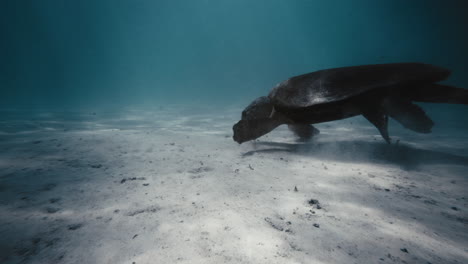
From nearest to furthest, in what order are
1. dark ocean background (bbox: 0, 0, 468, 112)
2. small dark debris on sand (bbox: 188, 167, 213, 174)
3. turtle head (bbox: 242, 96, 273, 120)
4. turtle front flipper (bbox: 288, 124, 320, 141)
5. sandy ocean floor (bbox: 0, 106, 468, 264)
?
sandy ocean floor (bbox: 0, 106, 468, 264) → small dark debris on sand (bbox: 188, 167, 213, 174) → turtle head (bbox: 242, 96, 273, 120) → turtle front flipper (bbox: 288, 124, 320, 141) → dark ocean background (bbox: 0, 0, 468, 112)

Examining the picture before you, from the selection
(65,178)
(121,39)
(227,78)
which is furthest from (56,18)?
(65,178)

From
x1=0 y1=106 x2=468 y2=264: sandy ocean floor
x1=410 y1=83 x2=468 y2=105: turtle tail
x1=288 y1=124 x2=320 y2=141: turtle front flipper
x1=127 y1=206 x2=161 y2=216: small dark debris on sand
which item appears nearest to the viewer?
x1=0 y1=106 x2=468 y2=264: sandy ocean floor

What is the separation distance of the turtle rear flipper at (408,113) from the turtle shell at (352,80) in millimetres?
494

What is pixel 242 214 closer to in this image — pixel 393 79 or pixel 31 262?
pixel 31 262

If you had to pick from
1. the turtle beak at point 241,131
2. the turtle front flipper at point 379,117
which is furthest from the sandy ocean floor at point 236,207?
the turtle front flipper at point 379,117

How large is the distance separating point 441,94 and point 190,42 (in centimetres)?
14185

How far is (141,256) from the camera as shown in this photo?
4.99 feet

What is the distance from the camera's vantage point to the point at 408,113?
3.87 meters

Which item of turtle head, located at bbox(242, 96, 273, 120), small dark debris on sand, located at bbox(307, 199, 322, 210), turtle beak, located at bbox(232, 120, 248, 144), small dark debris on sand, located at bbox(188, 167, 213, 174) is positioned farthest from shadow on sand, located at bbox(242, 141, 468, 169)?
small dark debris on sand, located at bbox(307, 199, 322, 210)

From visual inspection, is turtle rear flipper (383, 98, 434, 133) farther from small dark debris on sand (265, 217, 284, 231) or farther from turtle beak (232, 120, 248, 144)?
small dark debris on sand (265, 217, 284, 231)

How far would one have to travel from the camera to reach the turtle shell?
354cm

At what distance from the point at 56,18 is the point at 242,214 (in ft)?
386

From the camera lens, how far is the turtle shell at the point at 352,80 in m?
3.54

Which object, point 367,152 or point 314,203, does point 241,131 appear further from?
point 367,152
